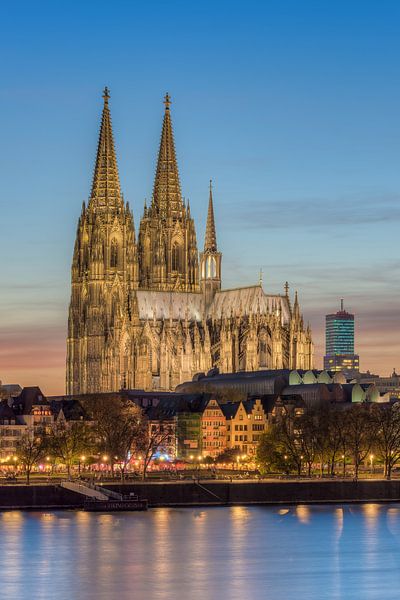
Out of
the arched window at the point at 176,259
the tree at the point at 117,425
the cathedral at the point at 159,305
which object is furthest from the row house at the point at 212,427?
the arched window at the point at 176,259

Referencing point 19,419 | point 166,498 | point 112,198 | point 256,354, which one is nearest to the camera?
point 166,498

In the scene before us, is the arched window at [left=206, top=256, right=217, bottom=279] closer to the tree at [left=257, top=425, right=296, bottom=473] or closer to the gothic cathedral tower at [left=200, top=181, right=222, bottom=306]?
the gothic cathedral tower at [left=200, top=181, right=222, bottom=306]

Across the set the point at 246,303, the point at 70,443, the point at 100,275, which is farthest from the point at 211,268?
the point at 70,443

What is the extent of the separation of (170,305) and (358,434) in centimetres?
6069

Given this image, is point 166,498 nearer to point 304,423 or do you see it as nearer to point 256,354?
point 304,423

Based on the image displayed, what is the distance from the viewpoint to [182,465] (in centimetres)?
13925

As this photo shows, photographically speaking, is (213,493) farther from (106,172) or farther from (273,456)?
(106,172)

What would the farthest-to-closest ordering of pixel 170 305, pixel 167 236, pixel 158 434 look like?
pixel 167 236, pixel 170 305, pixel 158 434

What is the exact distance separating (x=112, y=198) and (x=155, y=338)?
1799 centimetres

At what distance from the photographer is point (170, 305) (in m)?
185

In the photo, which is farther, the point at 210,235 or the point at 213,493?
the point at 210,235

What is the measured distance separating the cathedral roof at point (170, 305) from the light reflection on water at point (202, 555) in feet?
261

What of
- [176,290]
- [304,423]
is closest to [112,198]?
[176,290]

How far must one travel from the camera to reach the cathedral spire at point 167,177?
19125 centimetres
